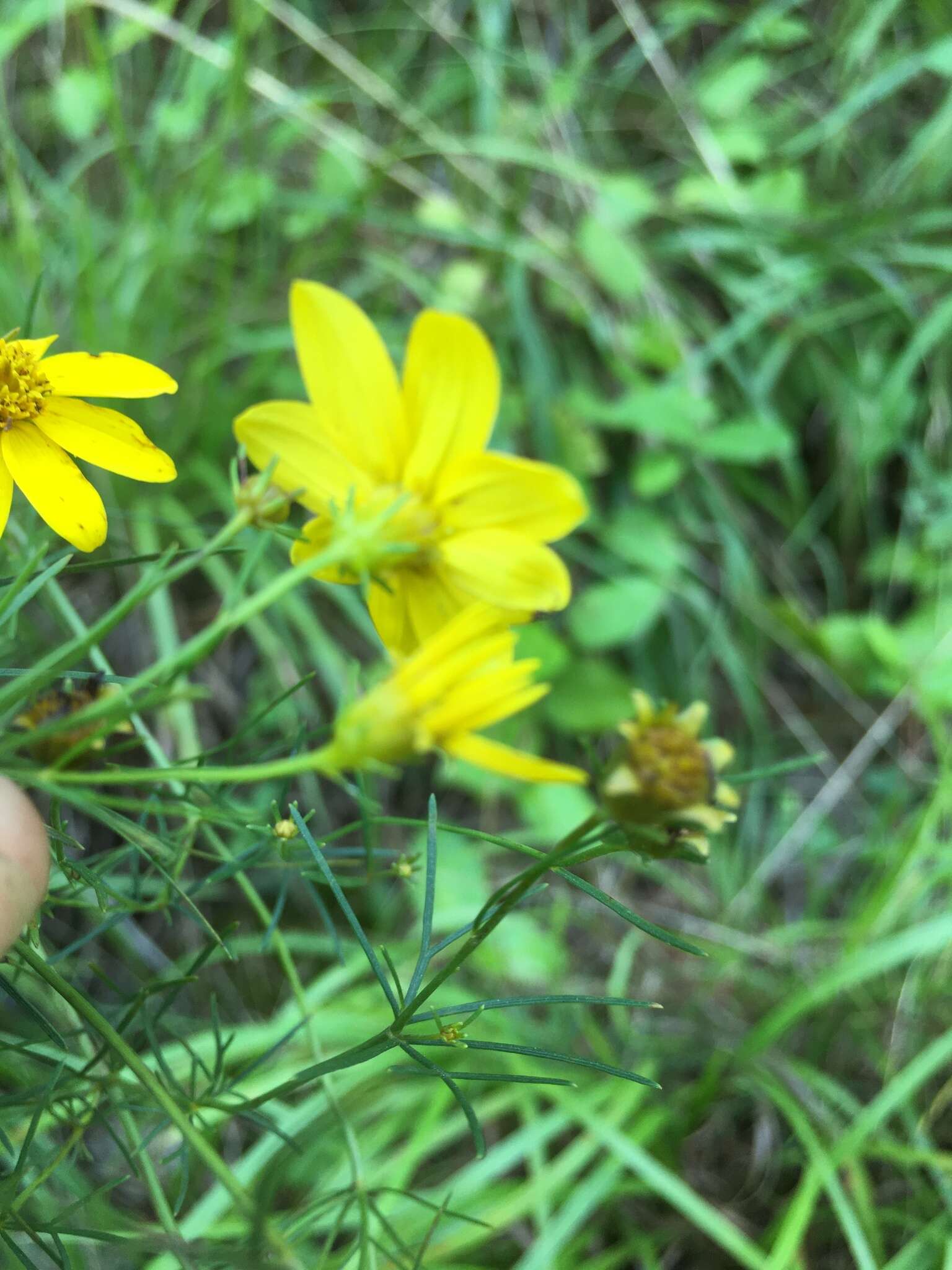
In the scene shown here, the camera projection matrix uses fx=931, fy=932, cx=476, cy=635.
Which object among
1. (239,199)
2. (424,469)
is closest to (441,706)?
(424,469)

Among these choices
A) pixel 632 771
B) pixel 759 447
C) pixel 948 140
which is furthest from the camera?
pixel 948 140

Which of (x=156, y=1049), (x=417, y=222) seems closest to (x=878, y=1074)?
(x=156, y=1049)

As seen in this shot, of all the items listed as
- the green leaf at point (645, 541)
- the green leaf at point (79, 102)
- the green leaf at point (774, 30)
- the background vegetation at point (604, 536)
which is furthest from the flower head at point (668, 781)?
the green leaf at point (774, 30)

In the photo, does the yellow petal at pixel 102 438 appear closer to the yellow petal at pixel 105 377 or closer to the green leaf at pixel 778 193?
the yellow petal at pixel 105 377

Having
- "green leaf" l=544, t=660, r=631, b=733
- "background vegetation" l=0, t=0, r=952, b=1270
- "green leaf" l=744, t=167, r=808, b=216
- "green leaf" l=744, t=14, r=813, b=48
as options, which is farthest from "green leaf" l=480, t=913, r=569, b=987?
"green leaf" l=744, t=14, r=813, b=48

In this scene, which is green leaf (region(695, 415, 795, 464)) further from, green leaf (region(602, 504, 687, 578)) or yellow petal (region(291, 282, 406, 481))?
yellow petal (region(291, 282, 406, 481))

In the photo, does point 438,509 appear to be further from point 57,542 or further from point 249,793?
point 249,793

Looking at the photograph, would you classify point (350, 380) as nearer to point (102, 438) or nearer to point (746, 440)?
point (102, 438)

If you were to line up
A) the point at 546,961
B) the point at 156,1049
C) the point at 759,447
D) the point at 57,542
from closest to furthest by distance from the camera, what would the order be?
the point at 156,1049 → the point at 57,542 → the point at 546,961 → the point at 759,447
